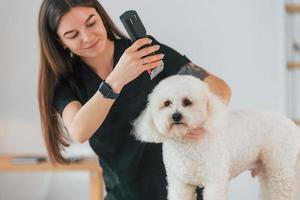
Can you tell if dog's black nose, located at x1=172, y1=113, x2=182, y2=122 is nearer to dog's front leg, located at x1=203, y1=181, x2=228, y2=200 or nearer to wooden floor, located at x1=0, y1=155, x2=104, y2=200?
dog's front leg, located at x1=203, y1=181, x2=228, y2=200

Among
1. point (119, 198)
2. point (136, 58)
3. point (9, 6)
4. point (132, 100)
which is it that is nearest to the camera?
point (136, 58)

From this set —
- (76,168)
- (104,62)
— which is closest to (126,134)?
(104,62)

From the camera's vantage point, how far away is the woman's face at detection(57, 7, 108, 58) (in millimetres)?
787

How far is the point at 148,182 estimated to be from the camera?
2.95 ft

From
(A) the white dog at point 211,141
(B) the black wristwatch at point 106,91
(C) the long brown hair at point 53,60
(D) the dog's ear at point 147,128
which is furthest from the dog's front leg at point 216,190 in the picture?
(C) the long brown hair at point 53,60

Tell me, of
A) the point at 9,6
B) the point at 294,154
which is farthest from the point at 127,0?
the point at 294,154

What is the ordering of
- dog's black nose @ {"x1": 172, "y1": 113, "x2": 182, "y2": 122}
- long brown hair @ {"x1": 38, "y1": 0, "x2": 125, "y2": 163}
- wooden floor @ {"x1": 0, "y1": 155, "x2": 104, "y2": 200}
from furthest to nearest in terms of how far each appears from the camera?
1. wooden floor @ {"x1": 0, "y1": 155, "x2": 104, "y2": 200}
2. long brown hair @ {"x1": 38, "y1": 0, "x2": 125, "y2": 163}
3. dog's black nose @ {"x1": 172, "y1": 113, "x2": 182, "y2": 122}

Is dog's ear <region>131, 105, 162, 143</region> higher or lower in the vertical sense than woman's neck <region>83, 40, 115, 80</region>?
lower

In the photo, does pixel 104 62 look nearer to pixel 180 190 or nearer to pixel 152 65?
pixel 152 65

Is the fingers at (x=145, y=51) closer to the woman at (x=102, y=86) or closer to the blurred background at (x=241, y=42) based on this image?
the woman at (x=102, y=86)

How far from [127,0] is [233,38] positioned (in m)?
Result: 0.23

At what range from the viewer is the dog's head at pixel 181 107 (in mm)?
698

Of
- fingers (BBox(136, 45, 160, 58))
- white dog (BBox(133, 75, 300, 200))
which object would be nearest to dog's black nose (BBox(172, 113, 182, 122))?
white dog (BBox(133, 75, 300, 200))

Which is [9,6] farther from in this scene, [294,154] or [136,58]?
[294,154]
